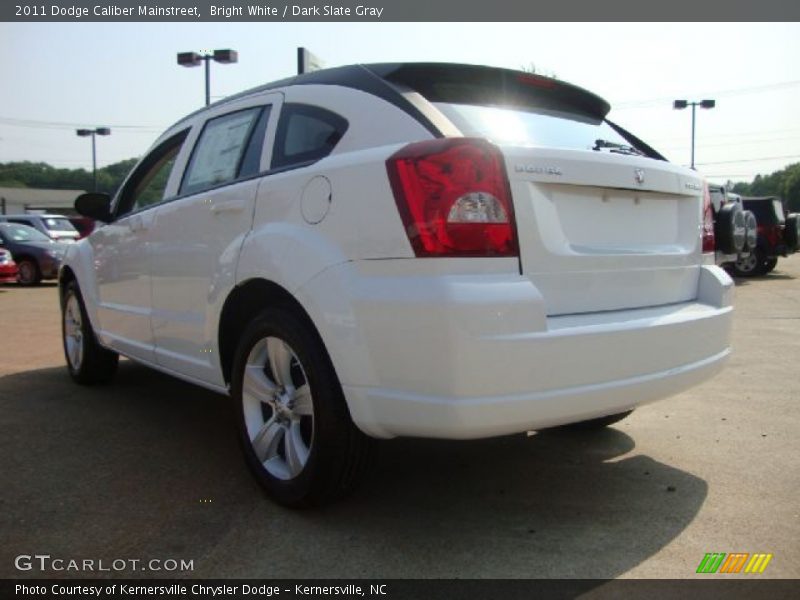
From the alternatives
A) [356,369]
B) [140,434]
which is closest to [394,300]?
[356,369]

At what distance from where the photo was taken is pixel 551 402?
7.82 feet

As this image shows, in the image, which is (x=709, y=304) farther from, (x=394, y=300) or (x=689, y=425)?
(x=394, y=300)

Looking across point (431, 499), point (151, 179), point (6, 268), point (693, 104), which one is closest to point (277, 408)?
point (431, 499)

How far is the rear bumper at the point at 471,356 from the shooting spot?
2.27 meters

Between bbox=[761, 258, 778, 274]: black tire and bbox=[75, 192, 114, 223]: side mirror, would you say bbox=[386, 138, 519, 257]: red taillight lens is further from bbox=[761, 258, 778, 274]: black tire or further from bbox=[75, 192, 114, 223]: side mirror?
bbox=[761, 258, 778, 274]: black tire

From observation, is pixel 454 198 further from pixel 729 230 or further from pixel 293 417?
pixel 729 230

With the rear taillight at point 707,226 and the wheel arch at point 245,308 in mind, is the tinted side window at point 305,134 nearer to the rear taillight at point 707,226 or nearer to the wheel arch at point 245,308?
the wheel arch at point 245,308

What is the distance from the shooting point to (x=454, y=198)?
2.37 metres

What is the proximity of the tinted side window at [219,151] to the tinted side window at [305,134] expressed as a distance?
1.07ft

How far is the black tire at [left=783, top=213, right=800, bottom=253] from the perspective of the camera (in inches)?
580

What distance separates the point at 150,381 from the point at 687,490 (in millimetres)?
3960

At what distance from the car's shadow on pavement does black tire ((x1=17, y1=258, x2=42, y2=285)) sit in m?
12.8

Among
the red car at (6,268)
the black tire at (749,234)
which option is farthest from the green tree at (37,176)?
the black tire at (749,234)

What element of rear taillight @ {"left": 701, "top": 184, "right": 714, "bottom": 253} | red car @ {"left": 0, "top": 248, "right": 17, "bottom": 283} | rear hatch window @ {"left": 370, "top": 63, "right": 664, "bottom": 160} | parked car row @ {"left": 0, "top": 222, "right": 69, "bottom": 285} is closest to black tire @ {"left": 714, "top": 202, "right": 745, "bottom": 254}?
rear taillight @ {"left": 701, "top": 184, "right": 714, "bottom": 253}
